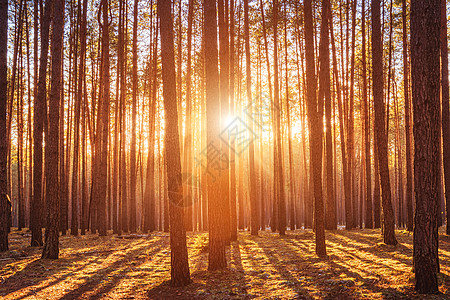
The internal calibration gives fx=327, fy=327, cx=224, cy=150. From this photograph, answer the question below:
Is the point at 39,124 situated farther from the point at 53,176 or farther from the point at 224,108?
the point at 224,108

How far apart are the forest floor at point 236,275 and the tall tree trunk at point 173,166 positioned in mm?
369

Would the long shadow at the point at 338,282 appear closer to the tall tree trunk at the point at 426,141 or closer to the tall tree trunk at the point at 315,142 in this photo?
the tall tree trunk at the point at 426,141

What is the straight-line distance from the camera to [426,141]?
414cm

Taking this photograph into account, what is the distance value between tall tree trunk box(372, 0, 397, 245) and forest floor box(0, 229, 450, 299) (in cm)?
50

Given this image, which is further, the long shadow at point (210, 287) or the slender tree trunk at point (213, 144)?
the slender tree trunk at point (213, 144)

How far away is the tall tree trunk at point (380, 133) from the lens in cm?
793

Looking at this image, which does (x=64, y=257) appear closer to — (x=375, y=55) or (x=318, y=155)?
(x=318, y=155)

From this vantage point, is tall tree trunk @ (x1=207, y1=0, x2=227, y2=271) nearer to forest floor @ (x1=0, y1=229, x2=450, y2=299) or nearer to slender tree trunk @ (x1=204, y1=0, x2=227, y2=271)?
slender tree trunk @ (x1=204, y1=0, x2=227, y2=271)

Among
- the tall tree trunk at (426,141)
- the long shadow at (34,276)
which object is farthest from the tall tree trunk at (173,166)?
the tall tree trunk at (426,141)

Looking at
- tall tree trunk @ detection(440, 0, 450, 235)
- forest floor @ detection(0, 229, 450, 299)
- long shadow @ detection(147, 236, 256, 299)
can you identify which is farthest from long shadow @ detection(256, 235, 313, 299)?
tall tree trunk @ detection(440, 0, 450, 235)

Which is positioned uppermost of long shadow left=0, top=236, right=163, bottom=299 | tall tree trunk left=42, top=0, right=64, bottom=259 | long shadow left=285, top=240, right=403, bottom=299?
tall tree trunk left=42, top=0, right=64, bottom=259

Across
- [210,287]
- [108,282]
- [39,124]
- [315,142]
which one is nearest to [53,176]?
[39,124]

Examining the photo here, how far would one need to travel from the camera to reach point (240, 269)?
654 centimetres

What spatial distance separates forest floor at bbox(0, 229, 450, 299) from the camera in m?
4.75
